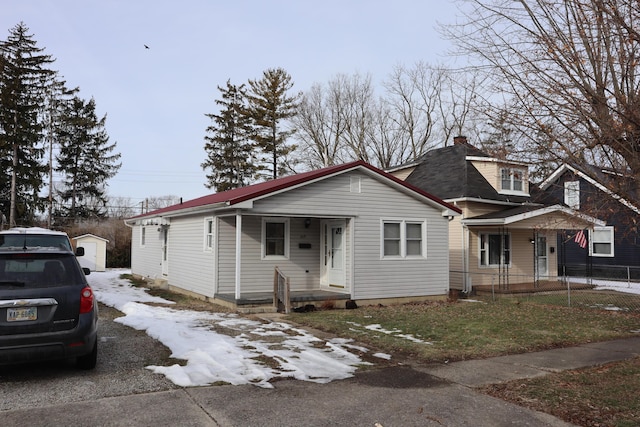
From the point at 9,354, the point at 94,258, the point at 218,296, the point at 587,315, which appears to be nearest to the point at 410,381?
the point at 9,354

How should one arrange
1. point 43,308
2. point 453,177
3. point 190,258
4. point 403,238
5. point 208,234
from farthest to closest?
point 453,177 < point 190,258 < point 403,238 < point 208,234 < point 43,308

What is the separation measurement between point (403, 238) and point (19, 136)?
29.6 meters

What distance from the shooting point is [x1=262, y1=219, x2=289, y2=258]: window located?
14312mm

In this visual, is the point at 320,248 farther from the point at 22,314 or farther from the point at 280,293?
the point at 22,314

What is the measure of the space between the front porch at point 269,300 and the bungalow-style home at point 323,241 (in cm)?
3

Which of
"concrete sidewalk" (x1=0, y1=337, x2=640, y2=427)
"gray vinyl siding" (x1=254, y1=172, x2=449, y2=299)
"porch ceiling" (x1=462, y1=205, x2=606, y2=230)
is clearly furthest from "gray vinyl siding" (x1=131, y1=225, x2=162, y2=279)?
"concrete sidewalk" (x1=0, y1=337, x2=640, y2=427)

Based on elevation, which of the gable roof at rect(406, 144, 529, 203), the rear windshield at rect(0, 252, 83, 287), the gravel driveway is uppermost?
the gable roof at rect(406, 144, 529, 203)

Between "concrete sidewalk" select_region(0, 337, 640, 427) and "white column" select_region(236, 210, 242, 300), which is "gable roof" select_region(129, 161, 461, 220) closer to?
"white column" select_region(236, 210, 242, 300)

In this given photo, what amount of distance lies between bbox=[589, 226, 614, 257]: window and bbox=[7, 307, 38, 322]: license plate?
25230 millimetres

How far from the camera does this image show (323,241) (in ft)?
50.0

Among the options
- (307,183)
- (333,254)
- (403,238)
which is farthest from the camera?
(403,238)

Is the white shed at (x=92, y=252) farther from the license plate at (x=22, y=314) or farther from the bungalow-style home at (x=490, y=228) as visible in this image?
the license plate at (x=22, y=314)

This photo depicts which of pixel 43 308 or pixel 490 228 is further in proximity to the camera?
pixel 490 228

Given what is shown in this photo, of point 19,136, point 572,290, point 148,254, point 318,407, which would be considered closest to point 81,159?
point 19,136
